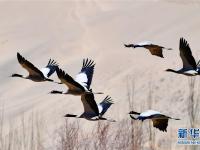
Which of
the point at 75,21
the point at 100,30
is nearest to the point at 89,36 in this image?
the point at 100,30

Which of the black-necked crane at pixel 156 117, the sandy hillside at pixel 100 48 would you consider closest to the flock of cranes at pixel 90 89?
the black-necked crane at pixel 156 117

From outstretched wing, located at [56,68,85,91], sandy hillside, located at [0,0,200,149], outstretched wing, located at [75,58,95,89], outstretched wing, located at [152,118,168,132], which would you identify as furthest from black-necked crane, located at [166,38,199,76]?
sandy hillside, located at [0,0,200,149]

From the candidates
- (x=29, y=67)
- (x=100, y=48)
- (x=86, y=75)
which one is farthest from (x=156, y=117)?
(x=100, y=48)

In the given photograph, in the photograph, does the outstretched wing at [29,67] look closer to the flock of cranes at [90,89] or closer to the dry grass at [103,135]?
the flock of cranes at [90,89]

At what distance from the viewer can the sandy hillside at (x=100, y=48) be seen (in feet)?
103

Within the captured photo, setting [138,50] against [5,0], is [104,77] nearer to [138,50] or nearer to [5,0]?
[138,50]

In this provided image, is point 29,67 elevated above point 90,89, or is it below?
above

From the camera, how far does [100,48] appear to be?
3856cm

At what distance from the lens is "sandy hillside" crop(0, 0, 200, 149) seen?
31484 millimetres

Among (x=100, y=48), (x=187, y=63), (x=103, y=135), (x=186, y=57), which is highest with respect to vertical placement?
(x=100, y=48)

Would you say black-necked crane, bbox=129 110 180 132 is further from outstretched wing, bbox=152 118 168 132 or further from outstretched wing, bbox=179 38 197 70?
outstretched wing, bbox=179 38 197 70

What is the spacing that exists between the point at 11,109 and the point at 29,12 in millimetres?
14174

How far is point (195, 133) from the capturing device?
2108 cm

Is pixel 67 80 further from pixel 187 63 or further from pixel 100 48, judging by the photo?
pixel 100 48
